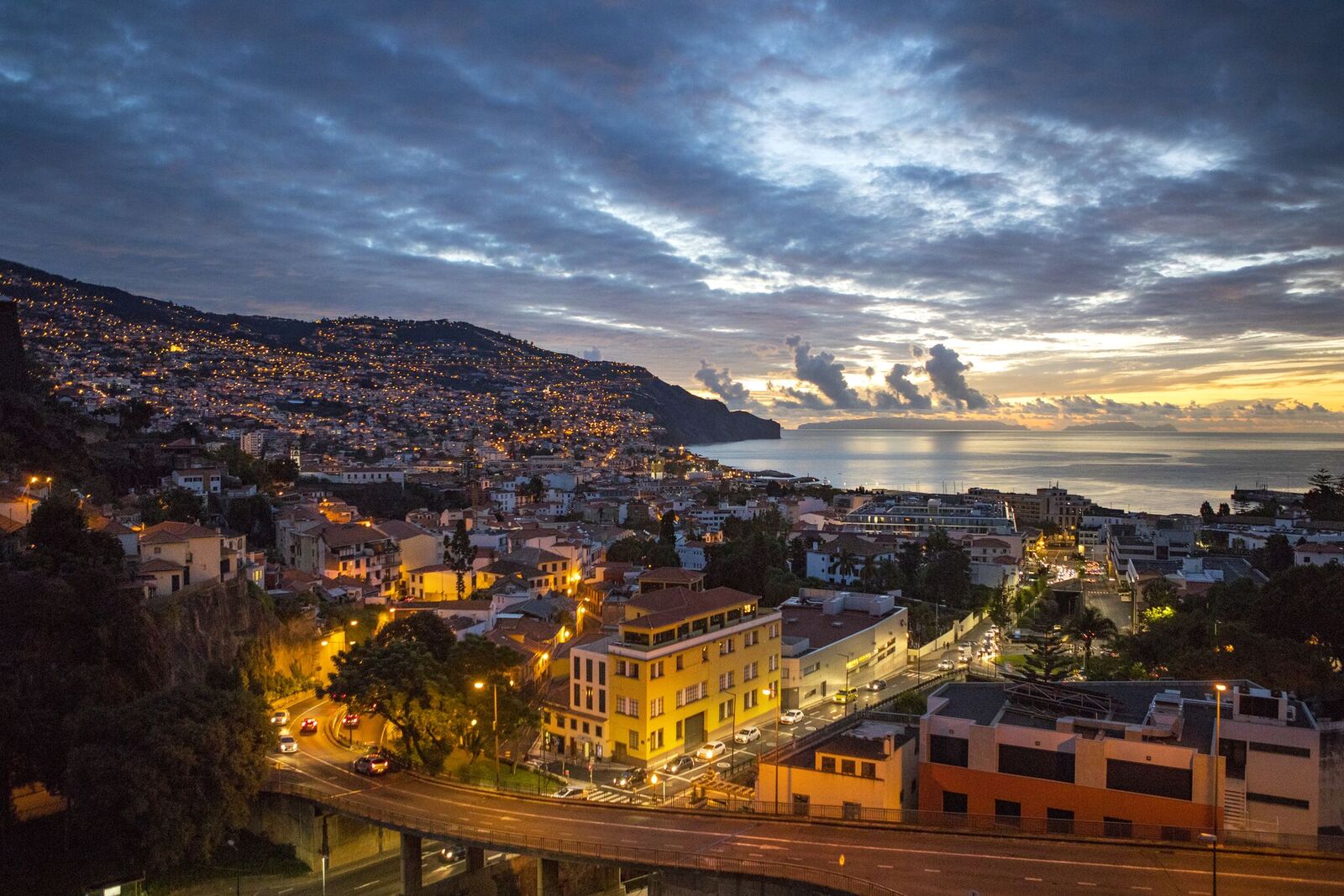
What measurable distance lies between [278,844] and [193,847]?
2755mm

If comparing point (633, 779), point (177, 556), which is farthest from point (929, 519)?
point (177, 556)

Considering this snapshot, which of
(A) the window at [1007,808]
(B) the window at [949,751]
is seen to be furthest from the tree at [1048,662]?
(A) the window at [1007,808]

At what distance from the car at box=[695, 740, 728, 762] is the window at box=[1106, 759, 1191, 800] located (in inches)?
412

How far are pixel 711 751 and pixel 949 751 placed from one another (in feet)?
25.9

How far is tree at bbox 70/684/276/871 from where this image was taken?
56.0 feet

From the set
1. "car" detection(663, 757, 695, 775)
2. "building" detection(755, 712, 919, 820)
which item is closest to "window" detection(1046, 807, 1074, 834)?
"building" detection(755, 712, 919, 820)

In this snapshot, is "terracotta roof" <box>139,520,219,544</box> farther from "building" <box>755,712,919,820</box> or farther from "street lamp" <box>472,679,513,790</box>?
"building" <box>755,712,919,820</box>

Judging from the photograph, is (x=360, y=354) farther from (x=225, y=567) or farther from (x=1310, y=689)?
(x=1310, y=689)

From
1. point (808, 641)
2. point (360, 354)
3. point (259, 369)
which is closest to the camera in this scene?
point (808, 641)

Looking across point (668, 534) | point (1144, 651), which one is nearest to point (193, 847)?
point (1144, 651)

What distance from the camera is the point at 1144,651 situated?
27969mm

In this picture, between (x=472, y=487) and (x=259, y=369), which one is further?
(x=259, y=369)

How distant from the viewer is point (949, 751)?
17.7 meters

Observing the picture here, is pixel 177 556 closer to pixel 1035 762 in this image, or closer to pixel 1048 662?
pixel 1035 762
